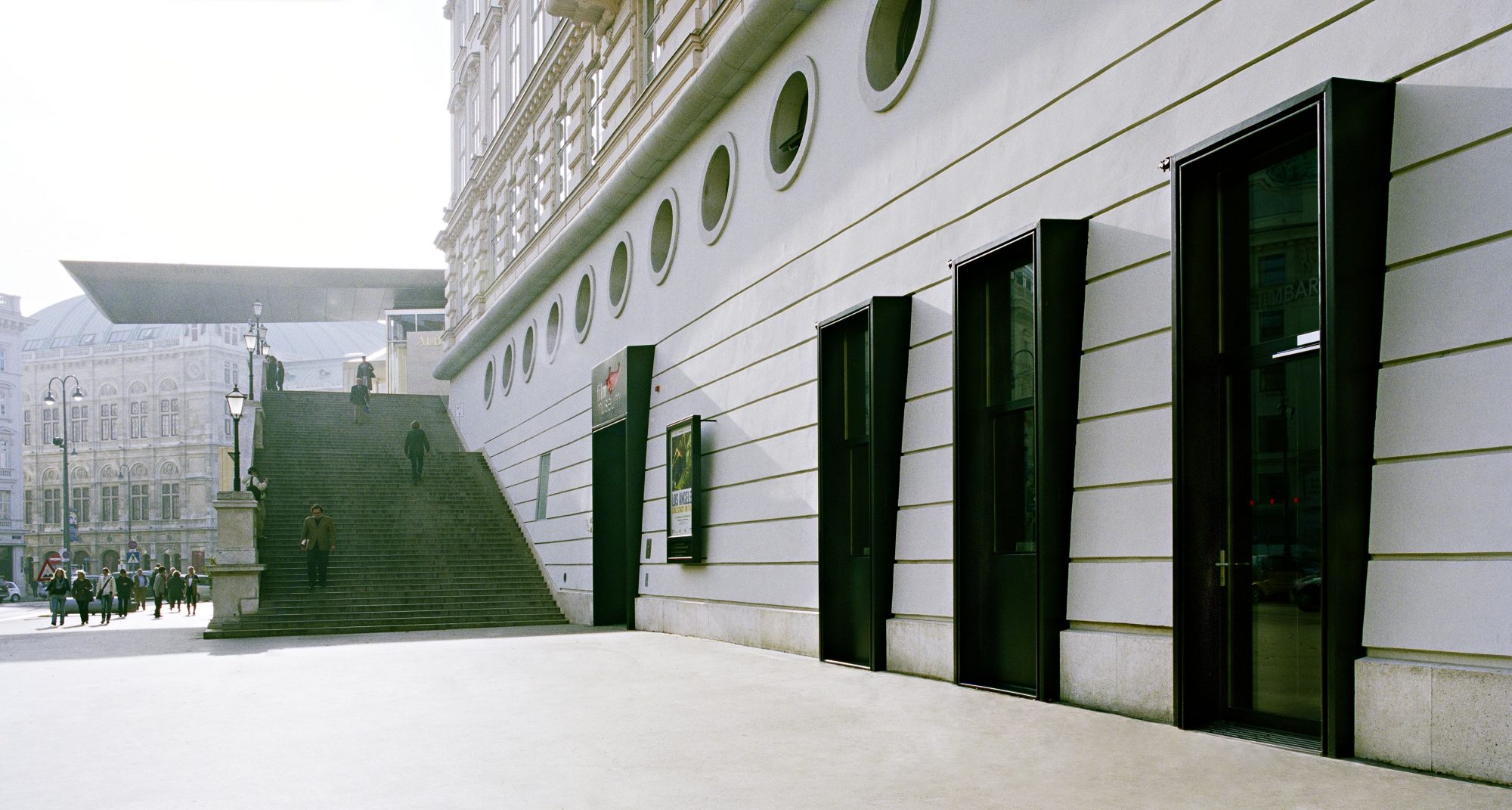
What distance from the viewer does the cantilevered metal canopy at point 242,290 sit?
152 ft

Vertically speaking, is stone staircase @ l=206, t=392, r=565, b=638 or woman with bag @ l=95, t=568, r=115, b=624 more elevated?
stone staircase @ l=206, t=392, r=565, b=638

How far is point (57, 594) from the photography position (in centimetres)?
3059

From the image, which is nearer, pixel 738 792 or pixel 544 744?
pixel 738 792

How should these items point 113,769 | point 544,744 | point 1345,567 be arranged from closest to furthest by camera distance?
point 1345,567, point 113,769, point 544,744

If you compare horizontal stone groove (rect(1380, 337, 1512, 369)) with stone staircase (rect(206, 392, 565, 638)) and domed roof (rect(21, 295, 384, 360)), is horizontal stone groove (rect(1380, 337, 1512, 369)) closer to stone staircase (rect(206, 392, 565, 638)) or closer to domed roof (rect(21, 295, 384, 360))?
stone staircase (rect(206, 392, 565, 638))

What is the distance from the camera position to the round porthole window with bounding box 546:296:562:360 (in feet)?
85.6

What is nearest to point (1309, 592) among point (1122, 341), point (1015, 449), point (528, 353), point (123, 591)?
point (1122, 341)

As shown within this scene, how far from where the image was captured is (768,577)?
14625mm

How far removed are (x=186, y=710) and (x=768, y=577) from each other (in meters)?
6.60

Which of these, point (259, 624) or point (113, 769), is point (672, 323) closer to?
point (259, 624)

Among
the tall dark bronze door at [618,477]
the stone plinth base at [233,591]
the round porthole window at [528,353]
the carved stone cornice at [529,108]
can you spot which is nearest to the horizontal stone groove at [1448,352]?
the tall dark bronze door at [618,477]

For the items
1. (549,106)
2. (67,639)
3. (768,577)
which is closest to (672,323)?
(768,577)

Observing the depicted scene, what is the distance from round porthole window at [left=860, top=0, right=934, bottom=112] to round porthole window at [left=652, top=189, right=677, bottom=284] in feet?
22.6

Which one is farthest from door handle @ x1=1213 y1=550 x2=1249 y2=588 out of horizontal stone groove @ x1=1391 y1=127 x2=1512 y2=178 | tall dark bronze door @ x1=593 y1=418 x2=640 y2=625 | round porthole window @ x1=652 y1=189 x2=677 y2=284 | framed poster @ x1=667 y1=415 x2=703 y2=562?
tall dark bronze door @ x1=593 y1=418 x2=640 y2=625
